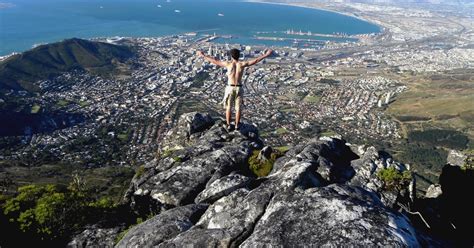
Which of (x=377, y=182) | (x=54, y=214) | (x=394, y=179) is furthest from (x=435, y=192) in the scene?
(x=54, y=214)

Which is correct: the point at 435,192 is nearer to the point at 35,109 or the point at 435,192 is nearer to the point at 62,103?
the point at 35,109

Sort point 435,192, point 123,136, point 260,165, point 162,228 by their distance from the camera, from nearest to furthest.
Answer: point 162,228
point 260,165
point 435,192
point 123,136

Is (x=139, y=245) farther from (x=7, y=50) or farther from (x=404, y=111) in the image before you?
(x=7, y=50)

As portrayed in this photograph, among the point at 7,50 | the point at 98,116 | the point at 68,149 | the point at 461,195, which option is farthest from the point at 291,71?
the point at 461,195

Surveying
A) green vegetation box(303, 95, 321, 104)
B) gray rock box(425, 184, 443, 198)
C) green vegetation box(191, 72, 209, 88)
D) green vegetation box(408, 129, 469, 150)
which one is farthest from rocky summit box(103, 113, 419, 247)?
green vegetation box(191, 72, 209, 88)

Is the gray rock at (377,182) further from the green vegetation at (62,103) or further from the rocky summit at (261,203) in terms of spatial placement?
the green vegetation at (62,103)

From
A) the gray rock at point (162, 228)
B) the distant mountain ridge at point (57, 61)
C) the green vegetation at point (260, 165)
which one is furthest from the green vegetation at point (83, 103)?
the gray rock at point (162, 228)

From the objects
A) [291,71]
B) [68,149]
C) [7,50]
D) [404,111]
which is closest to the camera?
[68,149]
